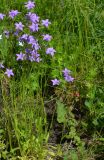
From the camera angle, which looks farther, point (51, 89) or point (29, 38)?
point (51, 89)

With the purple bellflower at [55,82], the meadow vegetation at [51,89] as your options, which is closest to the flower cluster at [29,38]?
the meadow vegetation at [51,89]

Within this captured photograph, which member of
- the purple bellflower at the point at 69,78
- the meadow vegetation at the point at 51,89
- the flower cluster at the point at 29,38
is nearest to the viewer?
the meadow vegetation at the point at 51,89

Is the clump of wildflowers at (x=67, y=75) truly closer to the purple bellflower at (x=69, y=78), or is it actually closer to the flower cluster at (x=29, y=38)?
the purple bellflower at (x=69, y=78)

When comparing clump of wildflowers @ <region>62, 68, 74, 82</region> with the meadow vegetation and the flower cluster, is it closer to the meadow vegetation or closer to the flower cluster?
the meadow vegetation

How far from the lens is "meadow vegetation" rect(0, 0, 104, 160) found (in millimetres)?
2453

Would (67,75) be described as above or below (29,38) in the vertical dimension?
below

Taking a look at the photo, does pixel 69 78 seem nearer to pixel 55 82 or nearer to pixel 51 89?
pixel 55 82

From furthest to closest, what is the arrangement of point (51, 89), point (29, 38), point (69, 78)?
point (51, 89) → point (69, 78) → point (29, 38)

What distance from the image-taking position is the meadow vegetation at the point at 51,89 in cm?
245

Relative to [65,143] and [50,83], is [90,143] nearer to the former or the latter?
[65,143]

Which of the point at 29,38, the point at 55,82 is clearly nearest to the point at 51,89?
the point at 55,82

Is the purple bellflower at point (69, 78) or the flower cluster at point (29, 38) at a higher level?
the flower cluster at point (29, 38)

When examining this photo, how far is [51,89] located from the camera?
2.96m

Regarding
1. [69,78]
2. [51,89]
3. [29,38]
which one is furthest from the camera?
[51,89]
